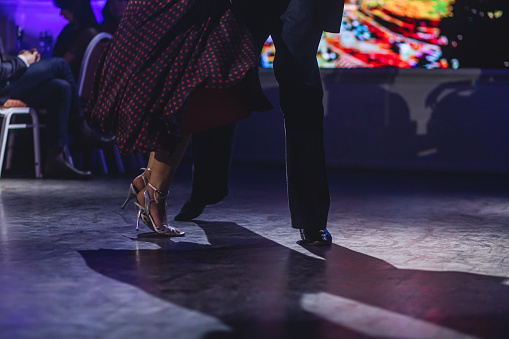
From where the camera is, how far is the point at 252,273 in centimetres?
213

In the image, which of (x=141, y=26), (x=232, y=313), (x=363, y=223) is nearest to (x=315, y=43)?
(x=141, y=26)

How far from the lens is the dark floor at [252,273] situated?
1.63m

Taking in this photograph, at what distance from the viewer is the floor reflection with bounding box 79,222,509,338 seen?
65.1 inches

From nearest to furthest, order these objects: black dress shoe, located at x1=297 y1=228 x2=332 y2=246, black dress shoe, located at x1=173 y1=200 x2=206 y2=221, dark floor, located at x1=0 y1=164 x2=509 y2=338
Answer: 1. dark floor, located at x1=0 y1=164 x2=509 y2=338
2. black dress shoe, located at x1=297 y1=228 x2=332 y2=246
3. black dress shoe, located at x1=173 y1=200 x2=206 y2=221

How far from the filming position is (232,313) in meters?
1.71

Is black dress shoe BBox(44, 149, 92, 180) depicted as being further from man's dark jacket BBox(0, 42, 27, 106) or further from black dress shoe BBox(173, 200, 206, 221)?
black dress shoe BBox(173, 200, 206, 221)

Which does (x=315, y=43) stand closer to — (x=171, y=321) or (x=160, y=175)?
(x=160, y=175)

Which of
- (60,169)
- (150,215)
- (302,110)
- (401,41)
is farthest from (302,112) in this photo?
(401,41)

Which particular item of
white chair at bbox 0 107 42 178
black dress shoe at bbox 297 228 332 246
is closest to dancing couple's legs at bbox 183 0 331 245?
black dress shoe at bbox 297 228 332 246

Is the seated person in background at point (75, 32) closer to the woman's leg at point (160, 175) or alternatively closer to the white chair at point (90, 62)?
the white chair at point (90, 62)

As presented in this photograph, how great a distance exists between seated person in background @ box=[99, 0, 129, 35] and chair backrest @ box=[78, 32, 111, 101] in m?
0.32

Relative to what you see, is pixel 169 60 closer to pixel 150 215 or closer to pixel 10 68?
pixel 150 215

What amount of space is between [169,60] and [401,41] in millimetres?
4038

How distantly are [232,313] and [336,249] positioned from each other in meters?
0.87
